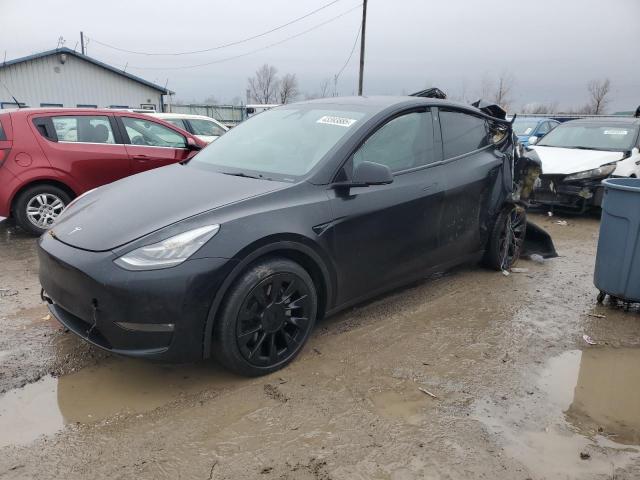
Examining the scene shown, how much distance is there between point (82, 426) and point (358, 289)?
1.90m

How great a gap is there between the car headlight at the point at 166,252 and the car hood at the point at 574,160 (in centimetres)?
680

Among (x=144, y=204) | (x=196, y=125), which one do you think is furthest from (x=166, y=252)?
(x=196, y=125)

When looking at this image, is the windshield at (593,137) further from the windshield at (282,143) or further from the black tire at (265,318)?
the black tire at (265,318)

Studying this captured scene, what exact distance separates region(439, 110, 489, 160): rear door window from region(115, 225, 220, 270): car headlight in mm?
2399

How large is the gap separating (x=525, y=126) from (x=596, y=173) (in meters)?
8.63

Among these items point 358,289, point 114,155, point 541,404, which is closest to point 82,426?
point 358,289

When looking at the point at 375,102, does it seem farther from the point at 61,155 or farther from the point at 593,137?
the point at 593,137

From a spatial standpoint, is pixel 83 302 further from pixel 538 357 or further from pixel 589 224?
pixel 589 224

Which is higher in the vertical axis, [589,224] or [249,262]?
[249,262]

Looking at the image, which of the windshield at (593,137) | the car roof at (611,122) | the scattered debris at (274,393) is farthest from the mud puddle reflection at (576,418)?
the car roof at (611,122)

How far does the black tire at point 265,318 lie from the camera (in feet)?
9.36

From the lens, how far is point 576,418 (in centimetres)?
282

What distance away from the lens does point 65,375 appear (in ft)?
10.1

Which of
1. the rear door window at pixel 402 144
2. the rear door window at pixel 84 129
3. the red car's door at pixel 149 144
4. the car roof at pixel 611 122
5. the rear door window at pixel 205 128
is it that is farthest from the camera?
the rear door window at pixel 205 128
